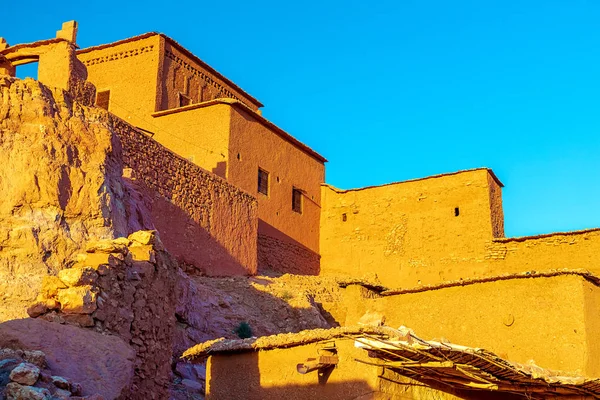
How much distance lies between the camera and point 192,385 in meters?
12.3

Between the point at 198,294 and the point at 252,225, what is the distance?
15.9 ft

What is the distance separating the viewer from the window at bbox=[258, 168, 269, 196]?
22.3 m

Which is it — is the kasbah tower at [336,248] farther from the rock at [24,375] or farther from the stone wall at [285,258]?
the rock at [24,375]

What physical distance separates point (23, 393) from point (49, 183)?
19.4 ft

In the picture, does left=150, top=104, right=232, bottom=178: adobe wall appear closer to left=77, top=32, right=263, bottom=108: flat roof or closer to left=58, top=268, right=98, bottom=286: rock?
left=77, top=32, right=263, bottom=108: flat roof

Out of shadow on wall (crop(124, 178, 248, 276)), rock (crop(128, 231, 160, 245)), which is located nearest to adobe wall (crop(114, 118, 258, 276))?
shadow on wall (crop(124, 178, 248, 276))

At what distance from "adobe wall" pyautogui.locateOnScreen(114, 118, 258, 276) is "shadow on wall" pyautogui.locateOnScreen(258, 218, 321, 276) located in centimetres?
132

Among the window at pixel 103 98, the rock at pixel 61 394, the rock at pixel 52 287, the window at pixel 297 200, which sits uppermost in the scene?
the window at pixel 103 98

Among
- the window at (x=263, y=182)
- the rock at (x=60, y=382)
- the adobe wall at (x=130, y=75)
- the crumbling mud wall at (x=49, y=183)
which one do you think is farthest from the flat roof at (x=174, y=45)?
the rock at (x=60, y=382)

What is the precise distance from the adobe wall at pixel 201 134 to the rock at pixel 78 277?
12.3 metres

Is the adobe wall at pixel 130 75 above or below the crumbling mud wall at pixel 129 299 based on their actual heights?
above

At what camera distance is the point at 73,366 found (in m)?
7.67

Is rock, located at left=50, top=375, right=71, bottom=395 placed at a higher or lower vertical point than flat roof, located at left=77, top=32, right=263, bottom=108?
lower

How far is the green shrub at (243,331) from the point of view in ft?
48.4
